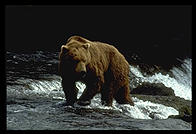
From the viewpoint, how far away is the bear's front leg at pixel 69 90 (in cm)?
838

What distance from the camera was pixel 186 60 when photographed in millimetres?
22047

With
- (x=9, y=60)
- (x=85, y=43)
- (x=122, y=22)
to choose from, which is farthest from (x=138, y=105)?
(x=122, y=22)

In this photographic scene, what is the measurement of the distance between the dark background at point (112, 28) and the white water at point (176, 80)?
1.37 meters

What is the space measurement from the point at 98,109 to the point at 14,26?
15.9m

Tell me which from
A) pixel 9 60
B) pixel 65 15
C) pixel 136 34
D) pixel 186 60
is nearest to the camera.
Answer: pixel 9 60

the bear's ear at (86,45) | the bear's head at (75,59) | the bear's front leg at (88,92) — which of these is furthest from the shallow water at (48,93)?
the bear's ear at (86,45)

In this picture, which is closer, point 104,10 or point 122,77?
point 122,77

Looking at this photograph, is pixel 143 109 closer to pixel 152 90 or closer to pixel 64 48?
pixel 64 48

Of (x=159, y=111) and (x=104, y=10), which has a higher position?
(x=104, y=10)

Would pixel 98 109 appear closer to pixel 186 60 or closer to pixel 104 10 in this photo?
pixel 186 60

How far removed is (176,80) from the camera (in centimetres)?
1742

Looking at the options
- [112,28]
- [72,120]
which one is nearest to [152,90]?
[72,120]

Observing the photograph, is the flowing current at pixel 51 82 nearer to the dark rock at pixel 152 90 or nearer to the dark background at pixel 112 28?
the dark rock at pixel 152 90

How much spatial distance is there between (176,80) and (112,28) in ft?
32.1
